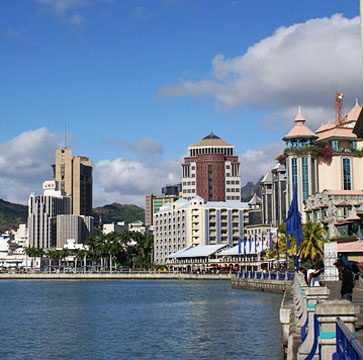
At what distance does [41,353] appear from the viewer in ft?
130

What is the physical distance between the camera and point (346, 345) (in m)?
10.1

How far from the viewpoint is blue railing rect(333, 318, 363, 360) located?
8.59 metres

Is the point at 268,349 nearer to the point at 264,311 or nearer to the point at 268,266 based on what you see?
the point at 264,311

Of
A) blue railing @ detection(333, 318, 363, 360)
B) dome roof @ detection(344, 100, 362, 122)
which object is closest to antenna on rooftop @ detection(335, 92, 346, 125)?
dome roof @ detection(344, 100, 362, 122)

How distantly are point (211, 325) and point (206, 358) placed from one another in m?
17.8

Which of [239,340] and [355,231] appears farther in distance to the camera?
[355,231]

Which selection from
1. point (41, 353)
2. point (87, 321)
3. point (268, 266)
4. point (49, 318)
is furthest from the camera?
point (268, 266)

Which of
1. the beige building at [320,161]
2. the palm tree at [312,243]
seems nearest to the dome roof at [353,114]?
the beige building at [320,161]

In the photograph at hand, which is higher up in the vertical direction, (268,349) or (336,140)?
(336,140)

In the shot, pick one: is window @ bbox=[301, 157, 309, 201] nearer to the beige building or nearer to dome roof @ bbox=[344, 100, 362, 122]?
the beige building

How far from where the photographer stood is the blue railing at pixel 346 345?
8.59m

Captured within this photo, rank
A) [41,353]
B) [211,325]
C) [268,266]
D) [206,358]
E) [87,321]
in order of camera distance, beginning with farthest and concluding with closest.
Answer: [268,266] < [87,321] < [211,325] < [41,353] < [206,358]

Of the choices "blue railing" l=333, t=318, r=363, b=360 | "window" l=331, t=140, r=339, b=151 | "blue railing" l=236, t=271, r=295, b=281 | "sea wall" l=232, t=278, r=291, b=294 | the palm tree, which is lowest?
"sea wall" l=232, t=278, r=291, b=294

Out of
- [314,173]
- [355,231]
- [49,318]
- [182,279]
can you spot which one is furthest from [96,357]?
[182,279]
